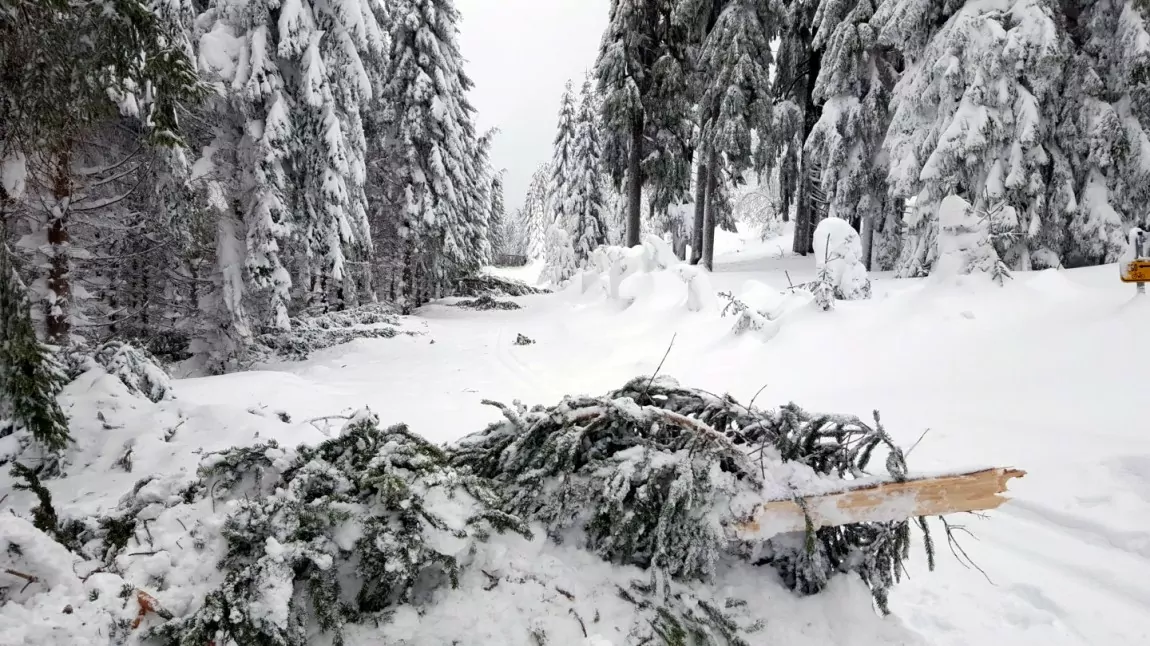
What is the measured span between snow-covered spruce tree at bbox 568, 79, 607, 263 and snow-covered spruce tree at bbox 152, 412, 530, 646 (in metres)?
27.7

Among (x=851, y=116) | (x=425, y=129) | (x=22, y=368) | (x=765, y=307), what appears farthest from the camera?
(x=425, y=129)

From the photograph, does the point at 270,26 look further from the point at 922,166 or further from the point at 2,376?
the point at 922,166

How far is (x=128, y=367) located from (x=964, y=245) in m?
9.54

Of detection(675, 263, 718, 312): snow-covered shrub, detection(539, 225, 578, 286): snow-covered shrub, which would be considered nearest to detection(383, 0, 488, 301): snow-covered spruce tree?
detection(539, 225, 578, 286): snow-covered shrub

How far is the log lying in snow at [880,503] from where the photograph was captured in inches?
76.0

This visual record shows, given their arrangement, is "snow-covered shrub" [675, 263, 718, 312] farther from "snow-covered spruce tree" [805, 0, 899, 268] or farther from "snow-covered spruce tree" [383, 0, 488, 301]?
"snow-covered spruce tree" [383, 0, 488, 301]

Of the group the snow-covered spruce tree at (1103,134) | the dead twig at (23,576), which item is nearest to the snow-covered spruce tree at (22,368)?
the dead twig at (23,576)

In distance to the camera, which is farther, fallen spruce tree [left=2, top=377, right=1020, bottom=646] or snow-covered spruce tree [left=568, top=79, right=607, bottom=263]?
snow-covered spruce tree [left=568, top=79, right=607, bottom=263]

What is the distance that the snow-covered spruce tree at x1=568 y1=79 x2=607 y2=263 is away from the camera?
29.5m

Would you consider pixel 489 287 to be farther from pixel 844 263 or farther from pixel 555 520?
pixel 555 520

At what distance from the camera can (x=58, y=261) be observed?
552 centimetres

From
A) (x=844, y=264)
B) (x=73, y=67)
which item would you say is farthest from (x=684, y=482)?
(x=844, y=264)

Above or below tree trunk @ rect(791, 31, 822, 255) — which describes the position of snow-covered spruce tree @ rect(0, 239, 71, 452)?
below

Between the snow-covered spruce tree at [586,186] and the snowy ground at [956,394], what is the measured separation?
62.4 feet
